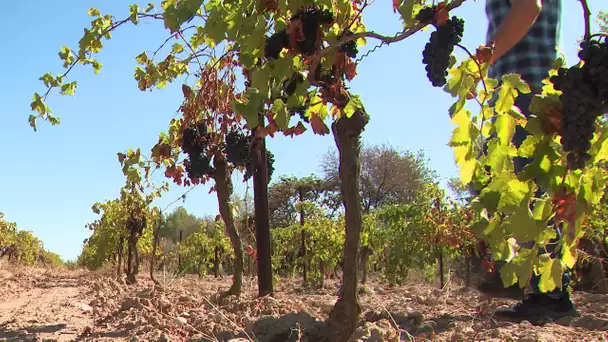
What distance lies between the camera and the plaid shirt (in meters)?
2.91

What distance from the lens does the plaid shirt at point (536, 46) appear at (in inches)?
115

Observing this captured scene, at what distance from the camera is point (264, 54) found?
173 centimetres

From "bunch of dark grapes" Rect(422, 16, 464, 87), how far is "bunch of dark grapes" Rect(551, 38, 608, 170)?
0.46 metres

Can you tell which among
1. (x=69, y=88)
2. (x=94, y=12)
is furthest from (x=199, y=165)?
(x=94, y=12)

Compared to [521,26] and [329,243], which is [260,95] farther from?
[329,243]

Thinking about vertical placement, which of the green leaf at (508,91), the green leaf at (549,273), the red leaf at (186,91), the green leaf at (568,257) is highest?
the red leaf at (186,91)

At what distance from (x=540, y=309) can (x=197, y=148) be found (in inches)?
108

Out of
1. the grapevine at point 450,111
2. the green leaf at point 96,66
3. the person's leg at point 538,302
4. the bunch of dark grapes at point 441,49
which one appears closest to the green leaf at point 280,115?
the grapevine at point 450,111

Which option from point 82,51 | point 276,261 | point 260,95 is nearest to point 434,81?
point 260,95

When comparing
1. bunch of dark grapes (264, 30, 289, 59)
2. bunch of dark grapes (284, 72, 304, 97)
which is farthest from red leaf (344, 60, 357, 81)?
bunch of dark grapes (264, 30, 289, 59)

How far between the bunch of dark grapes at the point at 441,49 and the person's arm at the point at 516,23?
19 cm

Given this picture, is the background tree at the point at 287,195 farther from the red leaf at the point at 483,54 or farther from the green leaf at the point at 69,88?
the red leaf at the point at 483,54

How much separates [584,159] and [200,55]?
371 cm

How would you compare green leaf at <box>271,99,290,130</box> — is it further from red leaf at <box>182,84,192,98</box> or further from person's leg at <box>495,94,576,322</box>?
red leaf at <box>182,84,192,98</box>
